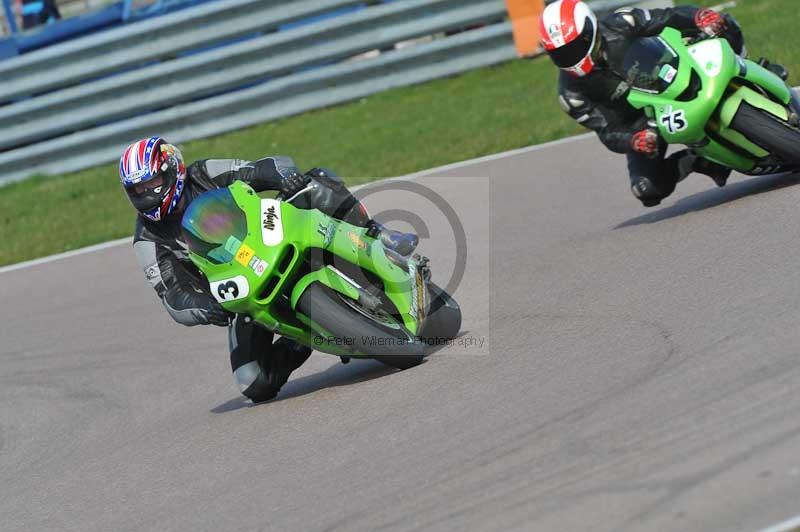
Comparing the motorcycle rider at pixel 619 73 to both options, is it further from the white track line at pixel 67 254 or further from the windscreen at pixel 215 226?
→ the white track line at pixel 67 254

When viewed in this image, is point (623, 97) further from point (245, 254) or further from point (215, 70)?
point (215, 70)

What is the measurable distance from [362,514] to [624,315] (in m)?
2.15

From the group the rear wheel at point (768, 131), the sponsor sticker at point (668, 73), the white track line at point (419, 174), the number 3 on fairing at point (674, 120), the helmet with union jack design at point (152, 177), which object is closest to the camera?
the helmet with union jack design at point (152, 177)

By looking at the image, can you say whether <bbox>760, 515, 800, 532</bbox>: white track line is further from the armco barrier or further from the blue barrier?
the blue barrier

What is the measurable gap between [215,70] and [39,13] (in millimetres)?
3527

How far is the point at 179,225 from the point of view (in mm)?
6730

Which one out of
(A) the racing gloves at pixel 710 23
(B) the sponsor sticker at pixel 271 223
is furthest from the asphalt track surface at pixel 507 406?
(A) the racing gloves at pixel 710 23

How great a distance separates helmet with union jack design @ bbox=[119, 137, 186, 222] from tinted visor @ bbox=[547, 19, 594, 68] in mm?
2619

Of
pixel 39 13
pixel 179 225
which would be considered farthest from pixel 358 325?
pixel 39 13

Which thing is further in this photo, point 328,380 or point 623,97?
point 623,97

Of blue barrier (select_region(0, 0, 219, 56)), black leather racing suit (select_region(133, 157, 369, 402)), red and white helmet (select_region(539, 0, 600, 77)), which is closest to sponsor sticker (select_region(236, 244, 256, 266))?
black leather racing suit (select_region(133, 157, 369, 402))

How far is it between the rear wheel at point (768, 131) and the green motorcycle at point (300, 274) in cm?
234

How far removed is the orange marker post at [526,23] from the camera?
47.7 feet

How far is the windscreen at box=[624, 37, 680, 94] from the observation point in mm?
7633
